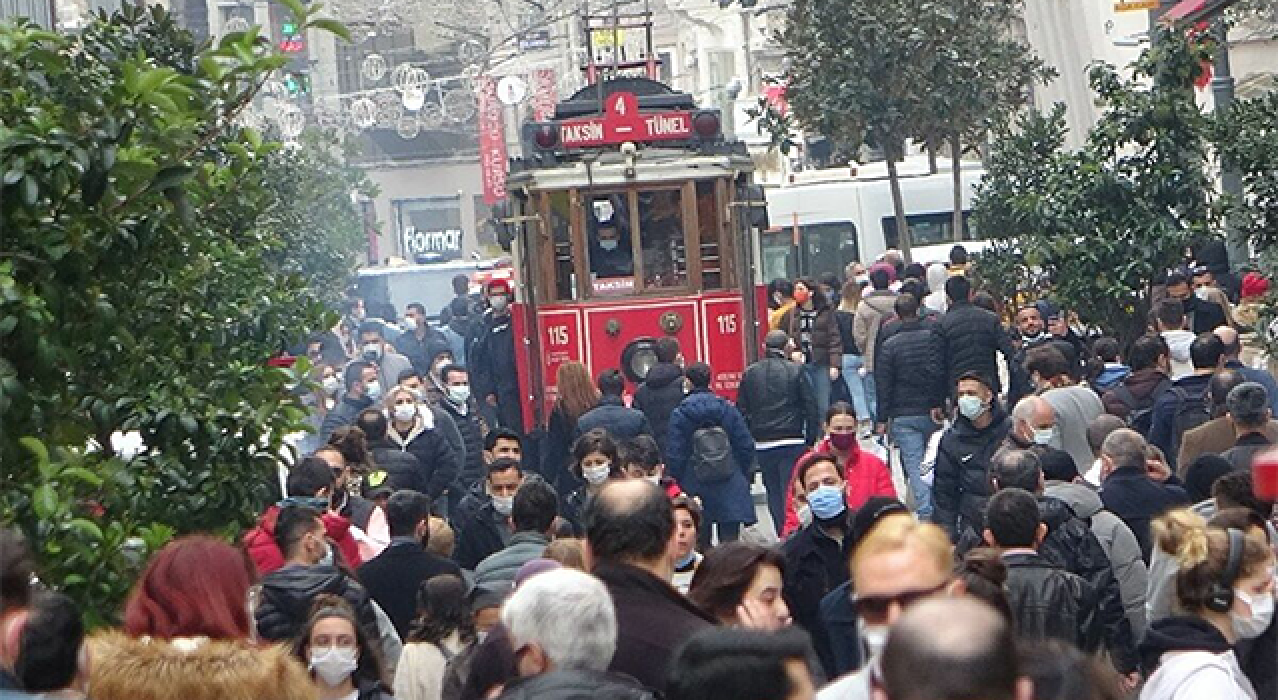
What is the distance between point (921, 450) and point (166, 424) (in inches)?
384

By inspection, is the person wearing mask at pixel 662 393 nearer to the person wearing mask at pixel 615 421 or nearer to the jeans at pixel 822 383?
the person wearing mask at pixel 615 421

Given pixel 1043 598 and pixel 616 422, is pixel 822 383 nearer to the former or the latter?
pixel 616 422

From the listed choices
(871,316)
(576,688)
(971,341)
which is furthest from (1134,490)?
(871,316)

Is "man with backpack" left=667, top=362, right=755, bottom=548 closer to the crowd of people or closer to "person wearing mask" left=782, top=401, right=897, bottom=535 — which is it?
the crowd of people

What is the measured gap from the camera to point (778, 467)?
17266mm

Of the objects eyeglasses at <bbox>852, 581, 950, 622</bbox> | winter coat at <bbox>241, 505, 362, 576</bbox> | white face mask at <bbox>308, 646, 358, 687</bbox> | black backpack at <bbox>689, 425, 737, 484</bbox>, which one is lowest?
black backpack at <bbox>689, 425, 737, 484</bbox>

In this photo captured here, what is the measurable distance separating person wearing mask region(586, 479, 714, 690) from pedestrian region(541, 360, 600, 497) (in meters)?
10.4

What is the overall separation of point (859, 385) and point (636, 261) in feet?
11.3

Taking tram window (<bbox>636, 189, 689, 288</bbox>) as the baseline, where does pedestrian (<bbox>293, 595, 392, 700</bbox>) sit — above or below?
below

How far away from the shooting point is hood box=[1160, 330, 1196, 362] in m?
16.0

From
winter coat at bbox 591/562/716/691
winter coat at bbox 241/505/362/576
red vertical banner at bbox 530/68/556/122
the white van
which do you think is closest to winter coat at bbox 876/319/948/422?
winter coat at bbox 241/505/362/576

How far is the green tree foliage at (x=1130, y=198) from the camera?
1820cm

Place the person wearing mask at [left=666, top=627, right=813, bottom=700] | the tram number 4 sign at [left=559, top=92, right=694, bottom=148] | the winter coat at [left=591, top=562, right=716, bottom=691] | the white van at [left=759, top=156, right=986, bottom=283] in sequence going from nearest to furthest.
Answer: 1. the person wearing mask at [left=666, top=627, right=813, bottom=700]
2. the winter coat at [left=591, top=562, right=716, bottom=691]
3. the tram number 4 sign at [left=559, top=92, right=694, bottom=148]
4. the white van at [left=759, top=156, right=986, bottom=283]

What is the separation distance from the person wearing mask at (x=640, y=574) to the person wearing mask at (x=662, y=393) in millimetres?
10926
